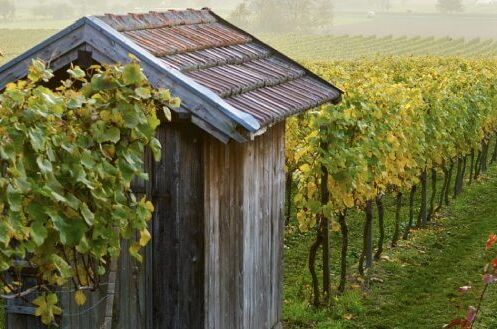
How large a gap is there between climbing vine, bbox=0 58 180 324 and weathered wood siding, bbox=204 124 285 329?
181 centimetres

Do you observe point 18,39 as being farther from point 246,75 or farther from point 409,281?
point 246,75

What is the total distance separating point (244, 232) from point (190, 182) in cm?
102

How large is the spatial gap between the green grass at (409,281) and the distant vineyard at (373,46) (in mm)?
58311

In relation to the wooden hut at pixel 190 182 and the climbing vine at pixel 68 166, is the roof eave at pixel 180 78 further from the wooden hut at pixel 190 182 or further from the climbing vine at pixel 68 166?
the climbing vine at pixel 68 166

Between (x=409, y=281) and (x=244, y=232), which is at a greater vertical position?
(x=244, y=232)

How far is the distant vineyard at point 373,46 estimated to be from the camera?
247ft

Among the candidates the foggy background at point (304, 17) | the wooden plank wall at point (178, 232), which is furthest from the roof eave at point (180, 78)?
the foggy background at point (304, 17)

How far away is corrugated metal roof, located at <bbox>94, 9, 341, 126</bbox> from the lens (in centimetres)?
709

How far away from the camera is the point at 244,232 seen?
7582 mm

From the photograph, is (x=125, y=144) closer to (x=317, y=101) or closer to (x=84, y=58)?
(x=84, y=58)

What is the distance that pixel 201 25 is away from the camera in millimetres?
8766

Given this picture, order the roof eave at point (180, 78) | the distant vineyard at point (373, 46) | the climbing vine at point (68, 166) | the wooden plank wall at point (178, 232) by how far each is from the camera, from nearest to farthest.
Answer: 1. the climbing vine at point (68, 166)
2. the roof eave at point (180, 78)
3. the wooden plank wall at point (178, 232)
4. the distant vineyard at point (373, 46)

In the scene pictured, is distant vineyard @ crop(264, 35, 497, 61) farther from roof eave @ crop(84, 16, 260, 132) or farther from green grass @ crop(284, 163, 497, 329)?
roof eave @ crop(84, 16, 260, 132)

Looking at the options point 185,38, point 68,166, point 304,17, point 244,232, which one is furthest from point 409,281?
point 304,17
